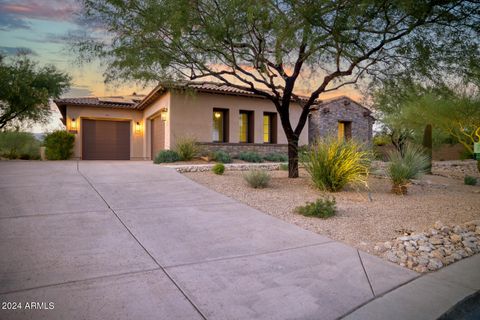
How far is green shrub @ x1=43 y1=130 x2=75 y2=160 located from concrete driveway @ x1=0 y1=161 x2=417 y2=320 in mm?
11204

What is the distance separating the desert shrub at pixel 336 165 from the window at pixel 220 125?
8.11m

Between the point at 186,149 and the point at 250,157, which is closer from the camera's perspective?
the point at 186,149

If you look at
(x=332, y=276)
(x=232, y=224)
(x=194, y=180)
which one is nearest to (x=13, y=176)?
(x=194, y=180)

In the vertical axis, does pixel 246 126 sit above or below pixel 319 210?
above

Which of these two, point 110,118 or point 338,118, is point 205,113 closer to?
point 110,118

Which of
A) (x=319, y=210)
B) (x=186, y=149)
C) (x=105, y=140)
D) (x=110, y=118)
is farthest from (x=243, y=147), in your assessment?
(x=319, y=210)

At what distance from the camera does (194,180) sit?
26.5 feet

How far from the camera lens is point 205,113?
14531 mm

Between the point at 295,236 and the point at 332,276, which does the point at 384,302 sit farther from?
the point at 295,236

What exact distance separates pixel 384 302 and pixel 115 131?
18017 mm

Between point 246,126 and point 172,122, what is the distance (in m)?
4.10

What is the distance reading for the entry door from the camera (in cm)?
1565

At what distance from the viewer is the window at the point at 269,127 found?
16578mm

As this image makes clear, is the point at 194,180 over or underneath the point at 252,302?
over
